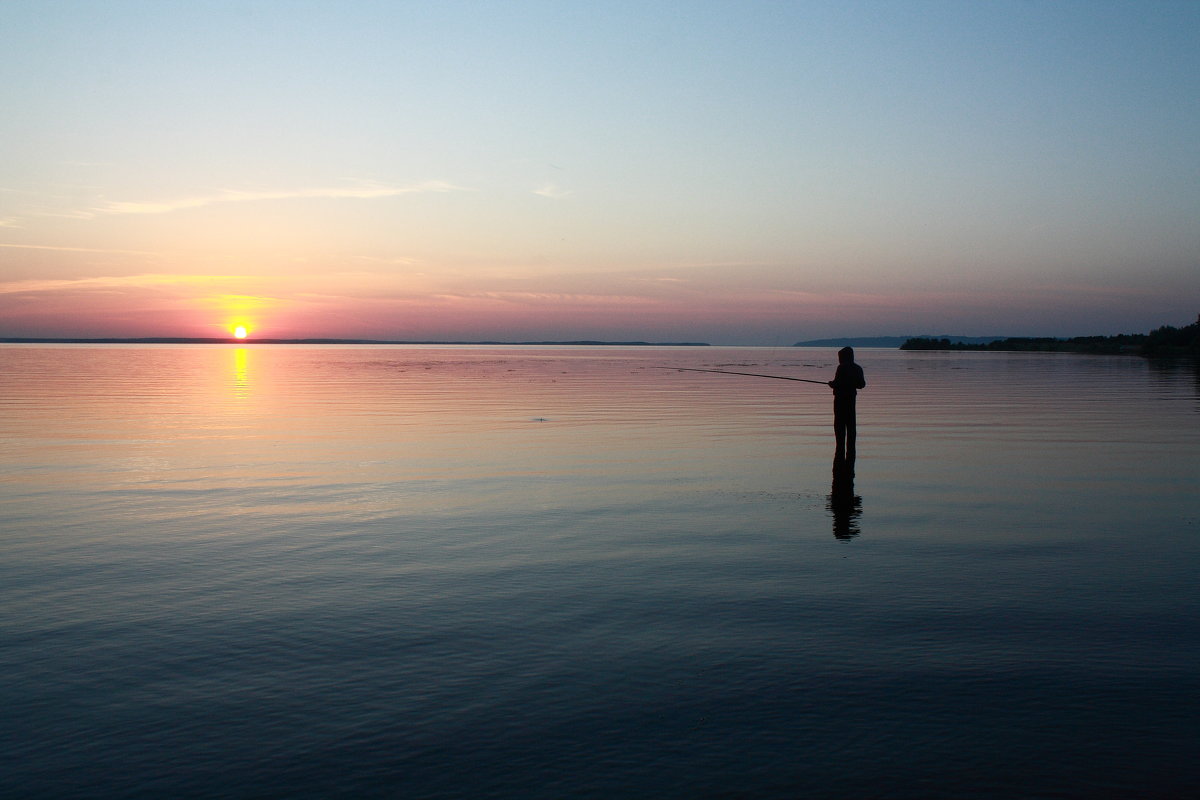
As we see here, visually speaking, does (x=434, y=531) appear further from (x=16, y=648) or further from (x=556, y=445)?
(x=556, y=445)

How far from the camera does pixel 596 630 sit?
7.79 m

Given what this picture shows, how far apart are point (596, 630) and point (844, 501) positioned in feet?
25.4

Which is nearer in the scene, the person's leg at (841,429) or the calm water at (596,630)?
the calm water at (596,630)

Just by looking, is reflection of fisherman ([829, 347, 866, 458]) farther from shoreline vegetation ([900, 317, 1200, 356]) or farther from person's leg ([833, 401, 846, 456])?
shoreline vegetation ([900, 317, 1200, 356])

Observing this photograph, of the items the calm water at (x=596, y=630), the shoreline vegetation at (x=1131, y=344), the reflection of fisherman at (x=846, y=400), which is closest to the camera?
the calm water at (x=596, y=630)

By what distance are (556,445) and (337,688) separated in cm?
1550

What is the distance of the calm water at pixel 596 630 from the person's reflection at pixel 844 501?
4.4 inches

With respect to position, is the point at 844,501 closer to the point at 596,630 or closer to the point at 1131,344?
the point at 596,630

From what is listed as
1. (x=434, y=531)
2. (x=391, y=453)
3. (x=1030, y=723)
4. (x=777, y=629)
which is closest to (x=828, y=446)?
(x=391, y=453)

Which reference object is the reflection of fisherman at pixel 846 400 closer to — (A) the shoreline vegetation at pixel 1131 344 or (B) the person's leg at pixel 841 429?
(B) the person's leg at pixel 841 429

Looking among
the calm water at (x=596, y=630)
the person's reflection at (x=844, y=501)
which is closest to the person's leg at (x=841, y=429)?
the person's reflection at (x=844, y=501)

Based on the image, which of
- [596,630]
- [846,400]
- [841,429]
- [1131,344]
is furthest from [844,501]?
[1131,344]

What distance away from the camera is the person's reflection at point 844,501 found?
12.3m

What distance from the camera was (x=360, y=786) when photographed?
5145 mm
